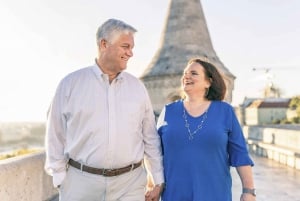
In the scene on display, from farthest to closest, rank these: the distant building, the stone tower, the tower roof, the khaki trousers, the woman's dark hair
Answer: the distant building
the tower roof
the stone tower
the woman's dark hair
the khaki trousers

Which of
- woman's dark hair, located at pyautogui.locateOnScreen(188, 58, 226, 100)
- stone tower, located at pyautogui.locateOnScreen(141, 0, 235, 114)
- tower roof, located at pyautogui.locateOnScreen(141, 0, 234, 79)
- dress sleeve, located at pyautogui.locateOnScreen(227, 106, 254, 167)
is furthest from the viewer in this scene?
tower roof, located at pyautogui.locateOnScreen(141, 0, 234, 79)

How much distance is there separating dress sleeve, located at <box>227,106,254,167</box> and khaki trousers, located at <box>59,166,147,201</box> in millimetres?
730

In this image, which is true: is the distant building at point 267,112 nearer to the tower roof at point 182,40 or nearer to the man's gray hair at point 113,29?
the tower roof at point 182,40

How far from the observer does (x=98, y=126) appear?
8.38ft

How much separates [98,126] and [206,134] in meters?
0.72

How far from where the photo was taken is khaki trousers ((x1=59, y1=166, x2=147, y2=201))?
2555mm

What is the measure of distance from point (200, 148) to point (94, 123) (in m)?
0.72

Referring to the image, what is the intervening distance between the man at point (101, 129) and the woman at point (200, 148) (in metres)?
0.22

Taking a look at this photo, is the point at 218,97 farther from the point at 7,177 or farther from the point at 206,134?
the point at 7,177

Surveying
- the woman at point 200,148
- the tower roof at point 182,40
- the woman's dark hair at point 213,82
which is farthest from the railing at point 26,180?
the tower roof at point 182,40

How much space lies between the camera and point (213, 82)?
299 cm

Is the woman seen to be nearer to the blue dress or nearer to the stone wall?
the blue dress

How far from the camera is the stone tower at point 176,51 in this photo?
2064 cm

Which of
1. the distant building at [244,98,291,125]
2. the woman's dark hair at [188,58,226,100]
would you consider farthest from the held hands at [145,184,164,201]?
the distant building at [244,98,291,125]
